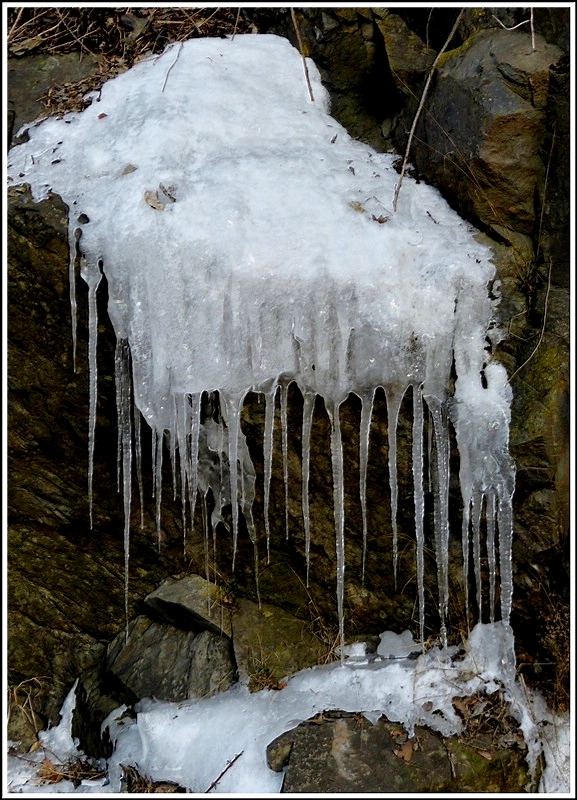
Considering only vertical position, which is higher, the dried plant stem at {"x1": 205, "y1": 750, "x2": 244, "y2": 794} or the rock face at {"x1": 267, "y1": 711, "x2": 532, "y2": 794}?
the rock face at {"x1": 267, "y1": 711, "x2": 532, "y2": 794}

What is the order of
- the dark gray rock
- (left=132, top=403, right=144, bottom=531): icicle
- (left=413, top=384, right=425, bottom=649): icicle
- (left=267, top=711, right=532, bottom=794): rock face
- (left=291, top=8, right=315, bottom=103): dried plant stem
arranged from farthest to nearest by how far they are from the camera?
(left=291, top=8, right=315, bottom=103): dried plant stem
the dark gray rock
(left=132, top=403, right=144, bottom=531): icicle
(left=413, top=384, right=425, bottom=649): icicle
(left=267, top=711, right=532, bottom=794): rock face

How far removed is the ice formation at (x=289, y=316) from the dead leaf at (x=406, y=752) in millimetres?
508

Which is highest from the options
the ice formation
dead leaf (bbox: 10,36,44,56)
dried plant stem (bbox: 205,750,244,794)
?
dead leaf (bbox: 10,36,44,56)

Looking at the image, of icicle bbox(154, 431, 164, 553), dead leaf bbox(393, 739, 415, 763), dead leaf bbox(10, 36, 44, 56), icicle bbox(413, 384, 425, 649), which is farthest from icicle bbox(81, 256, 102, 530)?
dead leaf bbox(393, 739, 415, 763)

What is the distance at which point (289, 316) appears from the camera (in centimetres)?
268

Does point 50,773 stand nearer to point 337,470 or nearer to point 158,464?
point 158,464

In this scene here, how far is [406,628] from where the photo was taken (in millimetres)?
3078

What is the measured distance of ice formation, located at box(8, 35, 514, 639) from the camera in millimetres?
2684

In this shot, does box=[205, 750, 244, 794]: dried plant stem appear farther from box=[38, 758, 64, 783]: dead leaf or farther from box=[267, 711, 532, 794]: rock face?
box=[38, 758, 64, 783]: dead leaf

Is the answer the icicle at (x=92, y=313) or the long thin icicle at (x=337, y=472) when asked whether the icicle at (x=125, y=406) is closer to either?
the icicle at (x=92, y=313)

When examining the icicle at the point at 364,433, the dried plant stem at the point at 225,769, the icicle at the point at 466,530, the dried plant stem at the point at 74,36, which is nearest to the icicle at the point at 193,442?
the icicle at the point at 364,433

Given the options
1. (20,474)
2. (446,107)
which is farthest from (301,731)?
(446,107)

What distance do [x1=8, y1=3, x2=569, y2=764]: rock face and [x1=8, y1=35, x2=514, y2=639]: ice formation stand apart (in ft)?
0.35

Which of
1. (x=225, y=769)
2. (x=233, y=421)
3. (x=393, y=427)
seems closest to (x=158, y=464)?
(x=233, y=421)
